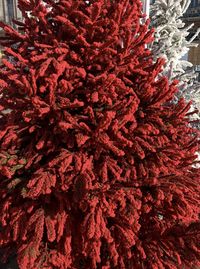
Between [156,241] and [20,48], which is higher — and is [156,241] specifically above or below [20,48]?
below

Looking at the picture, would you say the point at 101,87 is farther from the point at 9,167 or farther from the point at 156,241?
the point at 156,241

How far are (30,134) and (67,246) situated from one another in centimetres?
60

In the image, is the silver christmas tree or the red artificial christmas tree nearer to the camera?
the red artificial christmas tree

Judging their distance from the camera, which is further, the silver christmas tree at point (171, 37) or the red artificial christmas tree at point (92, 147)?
the silver christmas tree at point (171, 37)

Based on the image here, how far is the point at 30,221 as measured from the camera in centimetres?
145

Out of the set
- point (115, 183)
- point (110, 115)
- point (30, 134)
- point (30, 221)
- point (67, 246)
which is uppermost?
point (110, 115)

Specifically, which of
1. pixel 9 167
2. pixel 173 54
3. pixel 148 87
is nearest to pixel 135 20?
pixel 148 87

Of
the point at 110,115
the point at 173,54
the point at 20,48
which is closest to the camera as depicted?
the point at 110,115

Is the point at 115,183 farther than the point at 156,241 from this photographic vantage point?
No

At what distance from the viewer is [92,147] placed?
1519mm

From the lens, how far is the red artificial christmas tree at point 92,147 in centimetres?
143

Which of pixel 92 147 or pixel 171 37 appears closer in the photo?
pixel 92 147

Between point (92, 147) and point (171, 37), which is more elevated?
point (171, 37)

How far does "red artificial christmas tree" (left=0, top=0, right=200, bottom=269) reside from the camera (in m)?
1.43
